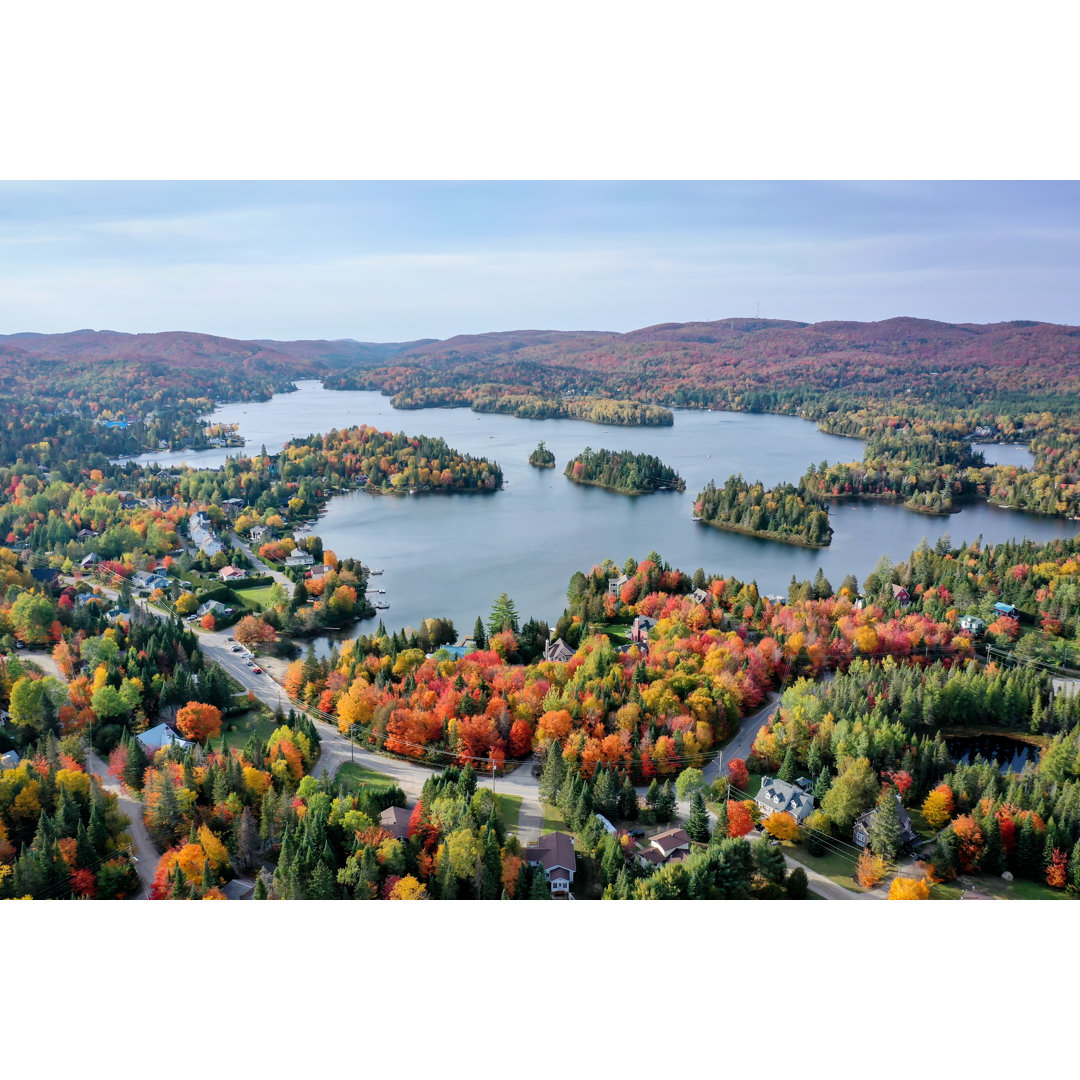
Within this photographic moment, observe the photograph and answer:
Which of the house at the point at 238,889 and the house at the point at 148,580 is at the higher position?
the house at the point at 148,580

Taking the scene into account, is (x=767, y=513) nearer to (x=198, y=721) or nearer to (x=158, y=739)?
(x=198, y=721)

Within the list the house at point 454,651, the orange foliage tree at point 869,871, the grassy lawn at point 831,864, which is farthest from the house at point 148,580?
the orange foliage tree at point 869,871

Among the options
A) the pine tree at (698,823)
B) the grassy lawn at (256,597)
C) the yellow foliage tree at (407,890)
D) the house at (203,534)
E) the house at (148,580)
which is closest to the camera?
the yellow foliage tree at (407,890)

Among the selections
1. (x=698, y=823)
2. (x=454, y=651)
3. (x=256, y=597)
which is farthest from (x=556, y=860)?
(x=256, y=597)

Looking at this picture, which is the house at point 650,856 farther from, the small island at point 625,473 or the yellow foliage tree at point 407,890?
the small island at point 625,473

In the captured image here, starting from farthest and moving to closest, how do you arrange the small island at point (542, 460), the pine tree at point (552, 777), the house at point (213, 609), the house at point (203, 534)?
the small island at point (542, 460)
the house at point (203, 534)
the house at point (213, 609)
the pine tree at point (552, 777)
